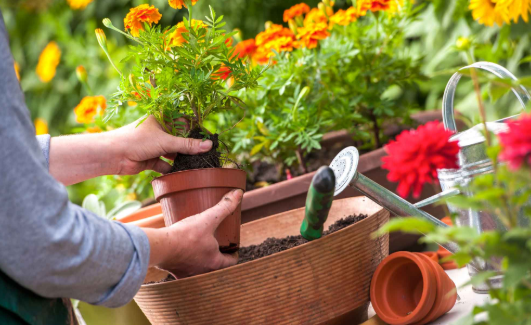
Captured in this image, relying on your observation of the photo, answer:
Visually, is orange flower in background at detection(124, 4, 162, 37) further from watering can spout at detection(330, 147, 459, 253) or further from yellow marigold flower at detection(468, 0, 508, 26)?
yellow marigold flower at detection(468, 0, 508, 26)

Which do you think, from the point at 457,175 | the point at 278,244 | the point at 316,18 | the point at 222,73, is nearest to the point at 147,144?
the point at 222,73

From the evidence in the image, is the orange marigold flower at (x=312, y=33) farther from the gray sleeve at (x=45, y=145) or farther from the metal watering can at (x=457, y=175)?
the gray sleeve at (x=45, y=145)

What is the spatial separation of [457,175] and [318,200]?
229mm

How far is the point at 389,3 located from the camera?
1238 mm

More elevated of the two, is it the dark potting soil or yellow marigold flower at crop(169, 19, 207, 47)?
yellow marigold flower at crop(169, 19, 207, 47)

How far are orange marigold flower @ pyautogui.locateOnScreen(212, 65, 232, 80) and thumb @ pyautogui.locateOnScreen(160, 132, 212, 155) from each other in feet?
0.37

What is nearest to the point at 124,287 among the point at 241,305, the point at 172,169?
the point at 241,305

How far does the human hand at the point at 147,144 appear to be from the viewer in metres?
0.90

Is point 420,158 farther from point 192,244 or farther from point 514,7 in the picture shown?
point 514,7

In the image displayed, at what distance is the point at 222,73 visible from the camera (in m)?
0.91

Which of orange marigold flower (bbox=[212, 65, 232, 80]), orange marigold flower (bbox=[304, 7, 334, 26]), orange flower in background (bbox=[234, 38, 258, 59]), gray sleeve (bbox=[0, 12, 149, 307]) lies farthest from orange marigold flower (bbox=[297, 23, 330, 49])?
gray sleeve (bbox=[0, 12, 149, 307])

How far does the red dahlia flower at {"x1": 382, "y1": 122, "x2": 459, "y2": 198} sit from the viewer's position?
50cm

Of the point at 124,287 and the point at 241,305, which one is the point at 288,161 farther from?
the point at 124,287

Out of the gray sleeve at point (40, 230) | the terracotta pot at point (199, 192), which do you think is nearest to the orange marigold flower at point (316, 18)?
the terracotta pot at point (199, 192)
